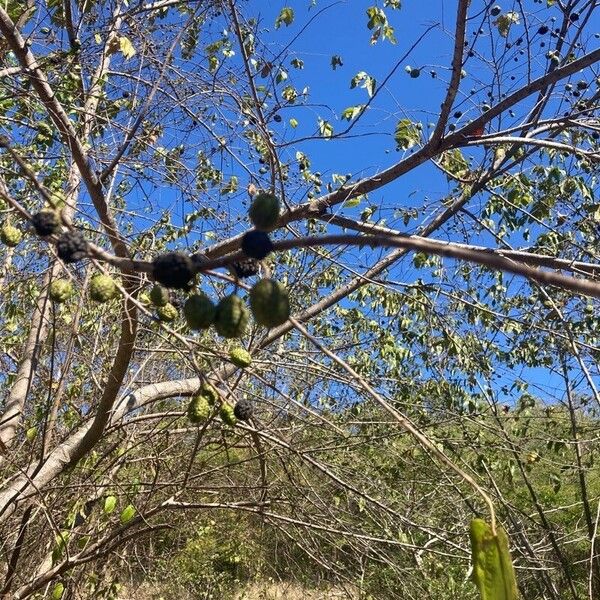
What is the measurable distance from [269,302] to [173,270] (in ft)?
0.48

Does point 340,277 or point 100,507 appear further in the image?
point 340,277

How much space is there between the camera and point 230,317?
1.00 metres

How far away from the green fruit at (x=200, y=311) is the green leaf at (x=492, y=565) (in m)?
0.52

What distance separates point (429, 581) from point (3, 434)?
2980mm

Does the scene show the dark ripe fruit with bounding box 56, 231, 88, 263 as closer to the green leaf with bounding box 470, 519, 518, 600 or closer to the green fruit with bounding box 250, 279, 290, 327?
the green fruit with bounding box 250, 279, 290, 327

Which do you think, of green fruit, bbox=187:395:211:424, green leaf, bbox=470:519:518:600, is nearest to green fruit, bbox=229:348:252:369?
green fruit, bbox=187:395:211:424

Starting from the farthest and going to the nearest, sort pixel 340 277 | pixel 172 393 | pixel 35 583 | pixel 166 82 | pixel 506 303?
pixel 340 277 → pixel 506 303 → pixel 172 393 → pixel 166 82 → pixel 35 583

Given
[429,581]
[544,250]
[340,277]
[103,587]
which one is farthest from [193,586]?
[544,250]

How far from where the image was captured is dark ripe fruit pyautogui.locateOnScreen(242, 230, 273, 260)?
2.84ft

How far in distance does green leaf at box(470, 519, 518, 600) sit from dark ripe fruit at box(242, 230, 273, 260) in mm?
489

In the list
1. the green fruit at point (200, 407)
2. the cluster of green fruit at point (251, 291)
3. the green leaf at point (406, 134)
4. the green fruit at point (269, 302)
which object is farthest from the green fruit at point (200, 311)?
the green leaf at point (406, 134)

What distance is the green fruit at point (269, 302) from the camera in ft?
3.05

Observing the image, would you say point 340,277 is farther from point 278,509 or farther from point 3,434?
point 3,434

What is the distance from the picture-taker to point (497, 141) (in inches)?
87.7
